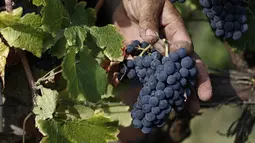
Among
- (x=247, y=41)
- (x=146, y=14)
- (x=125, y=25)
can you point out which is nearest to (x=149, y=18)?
(x=146, y=14)

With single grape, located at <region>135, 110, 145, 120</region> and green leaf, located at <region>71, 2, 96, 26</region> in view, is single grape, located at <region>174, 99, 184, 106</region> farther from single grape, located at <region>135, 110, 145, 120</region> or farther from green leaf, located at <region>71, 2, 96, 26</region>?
green leaf, located at <region>71, 2, 96, 26</region>

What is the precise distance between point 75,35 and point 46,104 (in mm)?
168

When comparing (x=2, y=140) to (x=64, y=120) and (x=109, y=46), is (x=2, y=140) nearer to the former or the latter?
(x=64, y=120)

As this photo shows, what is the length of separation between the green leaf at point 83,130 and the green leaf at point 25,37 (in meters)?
0.16

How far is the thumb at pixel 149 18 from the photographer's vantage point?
1.10 m

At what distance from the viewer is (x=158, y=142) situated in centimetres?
186

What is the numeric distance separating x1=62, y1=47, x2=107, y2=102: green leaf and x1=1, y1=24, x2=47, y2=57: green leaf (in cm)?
7

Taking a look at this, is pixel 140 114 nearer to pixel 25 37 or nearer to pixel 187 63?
pixel 187 63

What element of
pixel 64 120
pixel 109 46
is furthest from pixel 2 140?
pixel 109 46

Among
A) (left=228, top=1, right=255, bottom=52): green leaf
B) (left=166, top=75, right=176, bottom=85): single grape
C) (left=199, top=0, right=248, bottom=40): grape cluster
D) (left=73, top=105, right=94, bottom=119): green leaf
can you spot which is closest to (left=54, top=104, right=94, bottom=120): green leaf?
(left=73, top=105, right=94, bottom=119): green leaf

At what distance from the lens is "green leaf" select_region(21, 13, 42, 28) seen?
1072 mm

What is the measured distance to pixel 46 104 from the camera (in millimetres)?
1117

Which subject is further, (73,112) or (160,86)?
(73,112)

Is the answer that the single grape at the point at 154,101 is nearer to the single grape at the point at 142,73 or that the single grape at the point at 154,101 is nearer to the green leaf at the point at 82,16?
the single grape at the point at 142,73
